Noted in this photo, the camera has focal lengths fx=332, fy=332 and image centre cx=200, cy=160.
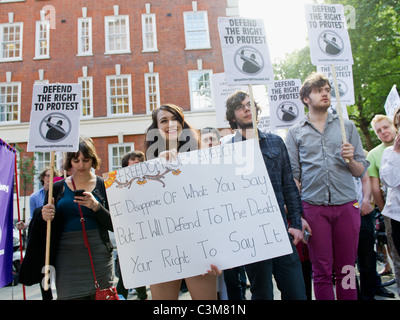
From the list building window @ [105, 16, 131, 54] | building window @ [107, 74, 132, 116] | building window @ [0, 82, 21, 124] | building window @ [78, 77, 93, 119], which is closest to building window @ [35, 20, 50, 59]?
building window @ [0, 82, 21, 124]

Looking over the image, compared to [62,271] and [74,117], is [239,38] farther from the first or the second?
[62,271]

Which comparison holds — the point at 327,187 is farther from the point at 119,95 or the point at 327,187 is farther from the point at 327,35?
the point at 119,95

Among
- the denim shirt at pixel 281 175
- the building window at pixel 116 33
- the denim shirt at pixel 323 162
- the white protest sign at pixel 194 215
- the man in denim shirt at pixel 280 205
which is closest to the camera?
the white protest sign at pixel 194 215

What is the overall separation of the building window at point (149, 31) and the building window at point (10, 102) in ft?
22.8

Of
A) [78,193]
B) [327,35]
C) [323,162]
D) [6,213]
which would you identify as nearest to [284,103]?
[327,35]

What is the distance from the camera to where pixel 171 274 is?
2182 mm

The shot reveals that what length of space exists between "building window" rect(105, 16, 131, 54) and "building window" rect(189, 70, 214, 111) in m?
3.96

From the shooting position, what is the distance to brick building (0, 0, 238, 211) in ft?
55.3

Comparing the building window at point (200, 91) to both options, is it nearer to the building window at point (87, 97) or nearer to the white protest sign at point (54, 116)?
the building window at point (87, 97)

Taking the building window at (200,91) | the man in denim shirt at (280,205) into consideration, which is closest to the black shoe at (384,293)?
the man in denim shirt at (280,205)

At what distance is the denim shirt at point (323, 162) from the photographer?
2.89 metres

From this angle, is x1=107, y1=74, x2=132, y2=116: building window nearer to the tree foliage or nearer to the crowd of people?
the tree foliage
